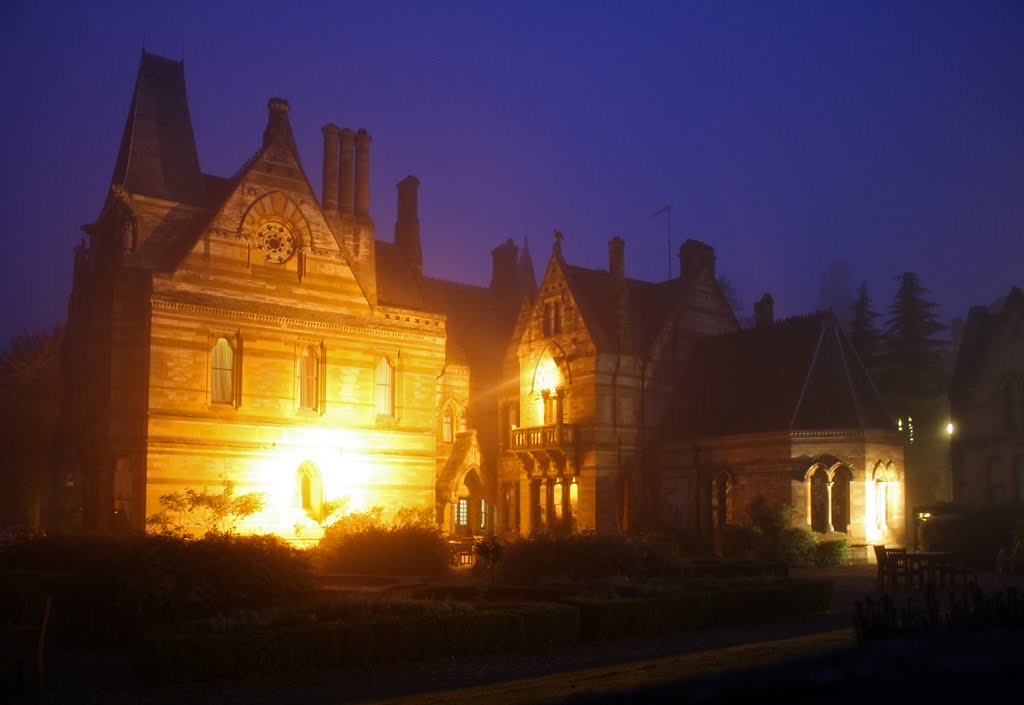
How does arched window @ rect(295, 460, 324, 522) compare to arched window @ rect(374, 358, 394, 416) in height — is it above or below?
below

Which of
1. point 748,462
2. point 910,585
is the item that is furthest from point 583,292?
point 910,585

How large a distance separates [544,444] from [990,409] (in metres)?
20.7

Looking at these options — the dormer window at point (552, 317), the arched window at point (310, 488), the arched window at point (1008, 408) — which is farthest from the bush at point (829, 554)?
the arched window at point (310, 488)

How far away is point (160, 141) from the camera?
149 ft

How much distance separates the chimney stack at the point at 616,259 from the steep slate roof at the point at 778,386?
6.04 metres

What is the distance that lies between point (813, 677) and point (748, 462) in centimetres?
4421

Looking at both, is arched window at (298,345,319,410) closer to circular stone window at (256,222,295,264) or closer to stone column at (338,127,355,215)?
circular stone window at (256,222,295,264)

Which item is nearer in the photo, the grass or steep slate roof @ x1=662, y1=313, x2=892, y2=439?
the grass

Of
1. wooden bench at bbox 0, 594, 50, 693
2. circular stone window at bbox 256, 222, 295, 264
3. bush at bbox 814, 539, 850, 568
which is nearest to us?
wooden bench at bbox 0, 594, 50, 693

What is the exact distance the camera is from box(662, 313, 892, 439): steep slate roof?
45.6 meters

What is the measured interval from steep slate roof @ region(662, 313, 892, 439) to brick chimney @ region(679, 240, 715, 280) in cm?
393

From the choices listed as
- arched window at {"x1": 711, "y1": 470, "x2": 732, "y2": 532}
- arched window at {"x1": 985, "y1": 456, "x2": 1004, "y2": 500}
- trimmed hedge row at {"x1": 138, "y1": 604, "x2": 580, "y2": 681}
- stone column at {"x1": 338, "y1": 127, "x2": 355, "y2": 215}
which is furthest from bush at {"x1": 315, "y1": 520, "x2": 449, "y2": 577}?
arched window at {"x1": 985, "y1": 456, "x2": 1004, "y2": 500}

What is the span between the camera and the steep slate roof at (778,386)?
45594 mm

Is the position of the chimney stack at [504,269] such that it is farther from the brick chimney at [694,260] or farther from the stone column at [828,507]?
the stone column at [828,507]
